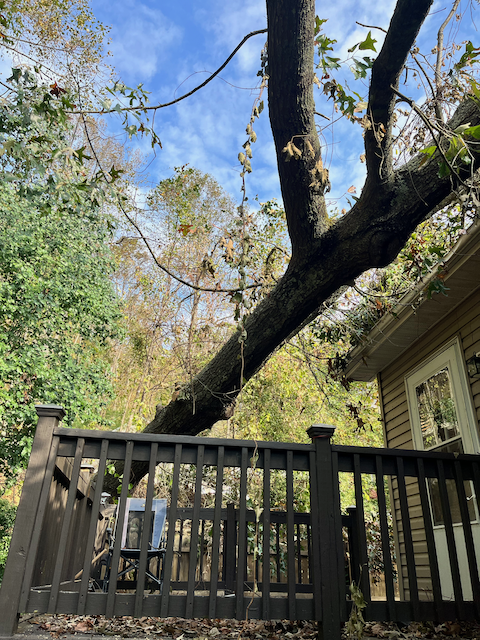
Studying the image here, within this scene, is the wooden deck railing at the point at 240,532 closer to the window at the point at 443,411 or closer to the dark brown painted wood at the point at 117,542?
the dark brown painted wood at the point at 117,542

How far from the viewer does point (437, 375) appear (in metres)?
4.64

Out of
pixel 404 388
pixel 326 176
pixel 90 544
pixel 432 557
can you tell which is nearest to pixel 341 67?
pixel 326 176

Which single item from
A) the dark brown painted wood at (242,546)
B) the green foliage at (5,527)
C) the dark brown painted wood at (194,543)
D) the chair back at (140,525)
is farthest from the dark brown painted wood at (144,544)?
the green foliage at (5,527)

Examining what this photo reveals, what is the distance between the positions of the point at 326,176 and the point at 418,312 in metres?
2.16

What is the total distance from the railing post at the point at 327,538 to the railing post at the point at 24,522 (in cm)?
148

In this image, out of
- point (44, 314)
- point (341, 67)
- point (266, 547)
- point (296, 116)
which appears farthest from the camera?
point (44, 314)

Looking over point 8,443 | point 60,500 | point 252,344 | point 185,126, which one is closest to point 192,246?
point 185,126

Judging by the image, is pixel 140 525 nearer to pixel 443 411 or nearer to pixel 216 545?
pixel 216 545

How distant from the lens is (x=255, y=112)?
2.62 meters

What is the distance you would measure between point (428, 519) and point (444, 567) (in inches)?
95.9

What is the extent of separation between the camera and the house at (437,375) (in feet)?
12.7

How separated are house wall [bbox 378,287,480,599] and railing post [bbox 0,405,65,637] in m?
2.93

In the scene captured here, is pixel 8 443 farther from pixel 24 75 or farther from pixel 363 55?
pixel 363 55

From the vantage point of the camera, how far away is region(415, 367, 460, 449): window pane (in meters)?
4.38
